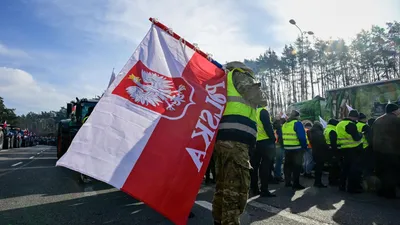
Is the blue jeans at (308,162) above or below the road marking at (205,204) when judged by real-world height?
above

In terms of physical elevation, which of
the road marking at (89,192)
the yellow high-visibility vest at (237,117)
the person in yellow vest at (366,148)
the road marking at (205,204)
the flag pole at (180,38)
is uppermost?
the flag pole at (180,38)

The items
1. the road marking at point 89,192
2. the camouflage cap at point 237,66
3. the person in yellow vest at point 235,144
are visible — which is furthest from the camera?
the road marking at point 89,192

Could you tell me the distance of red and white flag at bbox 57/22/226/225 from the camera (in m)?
2.51

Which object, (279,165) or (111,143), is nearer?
(111,143)

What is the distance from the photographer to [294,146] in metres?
8.03

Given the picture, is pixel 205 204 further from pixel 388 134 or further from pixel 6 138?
pixel 6 138

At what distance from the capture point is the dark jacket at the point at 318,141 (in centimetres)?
823

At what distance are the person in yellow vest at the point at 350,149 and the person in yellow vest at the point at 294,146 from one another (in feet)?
2.91

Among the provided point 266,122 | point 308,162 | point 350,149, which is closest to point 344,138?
point 350,149

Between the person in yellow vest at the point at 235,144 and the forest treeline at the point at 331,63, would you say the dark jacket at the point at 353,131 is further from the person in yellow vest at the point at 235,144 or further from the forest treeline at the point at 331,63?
the forest treeline at the point at 331,63

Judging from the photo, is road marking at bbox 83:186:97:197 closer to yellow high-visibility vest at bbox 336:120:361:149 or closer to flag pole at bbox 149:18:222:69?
flag pole at bbox 149:18:222:69

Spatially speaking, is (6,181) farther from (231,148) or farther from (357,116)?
(357,116)

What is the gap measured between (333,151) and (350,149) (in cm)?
44

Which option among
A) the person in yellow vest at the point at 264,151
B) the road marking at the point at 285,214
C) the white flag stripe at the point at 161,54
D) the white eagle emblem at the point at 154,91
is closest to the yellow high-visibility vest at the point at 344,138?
the person in yellow vest at the point at 264,151
